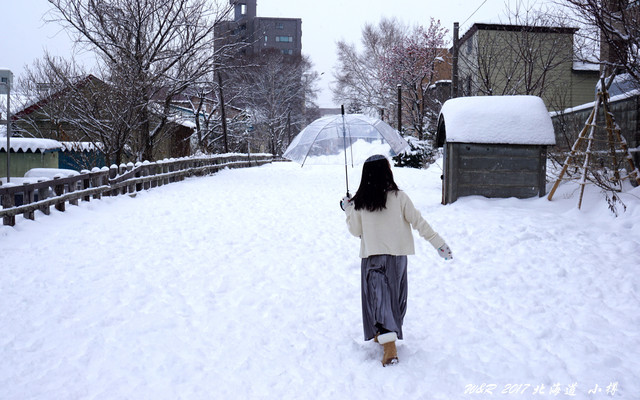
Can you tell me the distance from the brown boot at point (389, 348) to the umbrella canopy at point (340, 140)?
2962 millimetres

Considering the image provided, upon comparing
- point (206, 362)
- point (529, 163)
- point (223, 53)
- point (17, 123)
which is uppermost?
point (223, 53)

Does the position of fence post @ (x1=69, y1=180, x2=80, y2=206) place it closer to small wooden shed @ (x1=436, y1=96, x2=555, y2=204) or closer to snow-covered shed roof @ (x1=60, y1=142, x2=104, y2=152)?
small wooden shed @ (x1=436, y1=96, x2=555, y2=204)

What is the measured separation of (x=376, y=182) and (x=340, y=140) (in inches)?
148

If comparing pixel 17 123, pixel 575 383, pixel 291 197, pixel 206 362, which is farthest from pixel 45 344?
pixel 17 123

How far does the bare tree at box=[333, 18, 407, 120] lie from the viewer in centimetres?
4322

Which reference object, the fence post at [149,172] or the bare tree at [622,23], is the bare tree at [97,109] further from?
the bare tree at [622,23]

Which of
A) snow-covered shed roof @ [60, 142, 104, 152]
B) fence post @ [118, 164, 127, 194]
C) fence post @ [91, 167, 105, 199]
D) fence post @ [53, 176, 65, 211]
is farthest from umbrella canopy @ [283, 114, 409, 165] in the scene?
snow-covered shed roof @ [60, 142, 104, 152]

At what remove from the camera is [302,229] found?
1073 cm

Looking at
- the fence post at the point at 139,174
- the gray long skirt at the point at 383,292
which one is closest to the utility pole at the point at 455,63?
the fence post at the point at 139,174

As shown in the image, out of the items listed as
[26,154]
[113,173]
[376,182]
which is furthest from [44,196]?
[26,154]

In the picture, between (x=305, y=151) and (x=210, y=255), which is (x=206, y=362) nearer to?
(x=305, y=151)

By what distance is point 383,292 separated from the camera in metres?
4.59

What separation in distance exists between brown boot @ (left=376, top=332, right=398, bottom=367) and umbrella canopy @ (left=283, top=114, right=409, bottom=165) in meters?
2.96

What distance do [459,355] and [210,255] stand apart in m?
4.86
